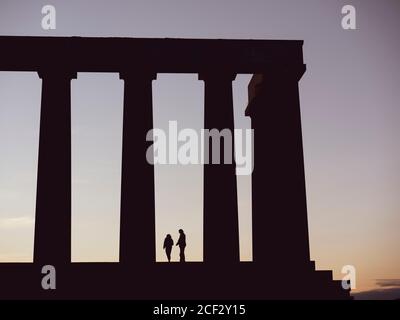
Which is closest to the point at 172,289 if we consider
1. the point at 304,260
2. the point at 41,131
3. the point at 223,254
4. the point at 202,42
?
the point at 223,254

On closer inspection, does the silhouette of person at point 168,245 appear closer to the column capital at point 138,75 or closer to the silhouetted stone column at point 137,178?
the silhouetted stone column at point 137,178

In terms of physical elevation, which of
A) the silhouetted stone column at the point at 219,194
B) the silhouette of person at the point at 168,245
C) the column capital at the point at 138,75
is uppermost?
the column capital at the point at 138,75

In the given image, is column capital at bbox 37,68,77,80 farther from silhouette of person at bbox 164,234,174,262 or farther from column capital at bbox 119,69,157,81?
silhouette of person at bbox 164,234,174,262

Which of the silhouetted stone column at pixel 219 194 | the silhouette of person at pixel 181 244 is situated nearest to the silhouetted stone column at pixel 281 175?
the silhouetted stone column at pixel 219 194

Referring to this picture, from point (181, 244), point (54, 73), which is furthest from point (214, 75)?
point (181, 244)

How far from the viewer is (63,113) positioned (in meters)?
131

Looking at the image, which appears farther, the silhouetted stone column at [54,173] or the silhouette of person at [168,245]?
the silhouetted stone column at [54,173]

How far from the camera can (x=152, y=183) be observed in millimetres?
128750

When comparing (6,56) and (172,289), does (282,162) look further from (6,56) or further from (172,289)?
(6,56)

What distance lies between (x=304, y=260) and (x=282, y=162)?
61.6ft

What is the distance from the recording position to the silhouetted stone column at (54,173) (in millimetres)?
126500

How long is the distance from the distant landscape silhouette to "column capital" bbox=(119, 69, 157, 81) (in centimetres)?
19

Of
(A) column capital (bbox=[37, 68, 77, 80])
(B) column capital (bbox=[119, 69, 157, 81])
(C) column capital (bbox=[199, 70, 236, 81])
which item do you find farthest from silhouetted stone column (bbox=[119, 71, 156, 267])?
(A) column capital (bbox=[37, 68, 77, 80])
